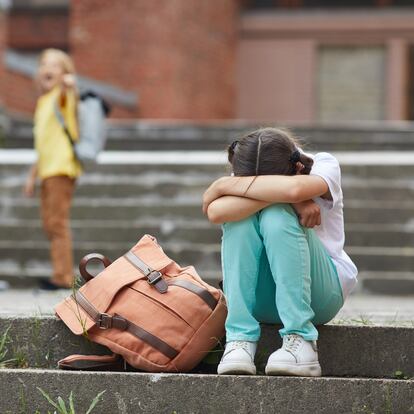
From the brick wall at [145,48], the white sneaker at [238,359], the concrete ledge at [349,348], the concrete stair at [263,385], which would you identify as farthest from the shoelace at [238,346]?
the brick wall at [145,48]

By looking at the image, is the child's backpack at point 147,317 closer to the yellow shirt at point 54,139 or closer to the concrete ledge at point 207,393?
the concrete ledge at point 207,393

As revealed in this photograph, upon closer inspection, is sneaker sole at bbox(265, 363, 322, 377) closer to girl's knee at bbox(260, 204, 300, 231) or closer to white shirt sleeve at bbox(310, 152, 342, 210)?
girl's knee at bbox(260, 204, 300, 231)

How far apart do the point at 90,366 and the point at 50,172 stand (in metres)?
3.31

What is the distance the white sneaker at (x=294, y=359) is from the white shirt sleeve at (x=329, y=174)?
0.52m

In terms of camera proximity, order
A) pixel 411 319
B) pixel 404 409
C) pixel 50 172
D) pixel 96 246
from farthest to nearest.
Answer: pixel 96 246 → pixel 50 172 → pixel 411 319 → pixel 404 409

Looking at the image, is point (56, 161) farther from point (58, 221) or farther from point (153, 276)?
point (153, 276)

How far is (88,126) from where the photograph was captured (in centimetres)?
720

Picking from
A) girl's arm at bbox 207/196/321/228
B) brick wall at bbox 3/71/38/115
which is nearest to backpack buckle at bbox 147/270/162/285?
girl's arm at bbox 207/196/321/228

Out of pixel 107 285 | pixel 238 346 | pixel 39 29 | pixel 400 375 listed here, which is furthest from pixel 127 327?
pixel 39 29

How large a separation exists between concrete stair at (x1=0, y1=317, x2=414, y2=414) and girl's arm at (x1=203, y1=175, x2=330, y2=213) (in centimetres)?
53

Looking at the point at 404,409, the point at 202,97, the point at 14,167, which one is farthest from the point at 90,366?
the point at 202,97

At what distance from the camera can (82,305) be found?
3.93 m

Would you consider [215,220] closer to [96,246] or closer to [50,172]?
[50,172]

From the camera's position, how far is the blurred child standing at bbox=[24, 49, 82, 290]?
7.05 meters
